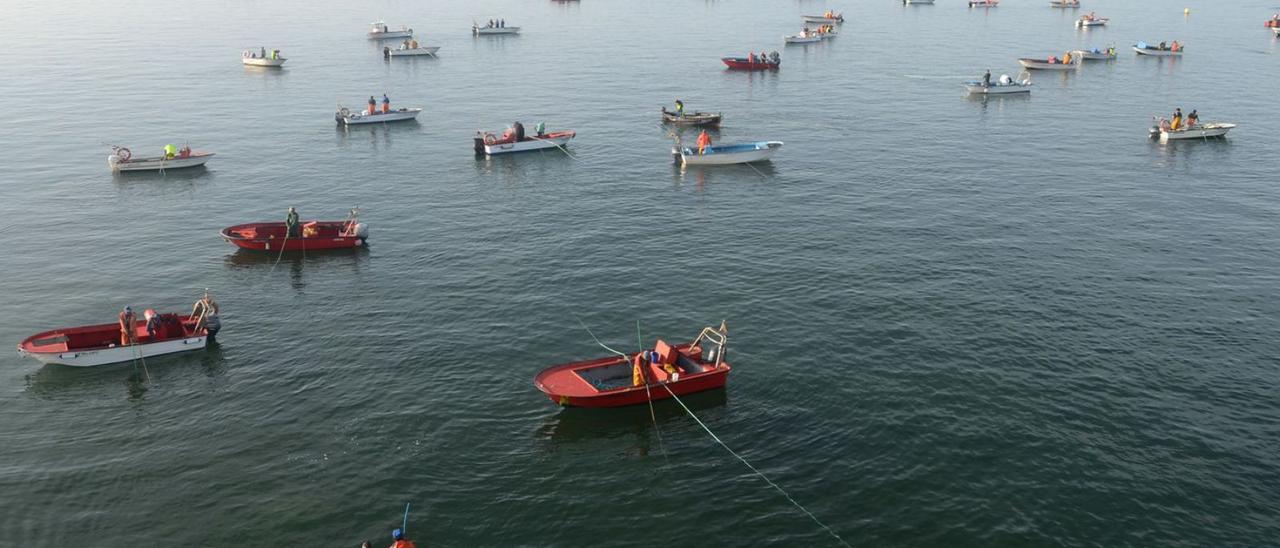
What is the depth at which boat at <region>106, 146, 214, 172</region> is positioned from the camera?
84812mm

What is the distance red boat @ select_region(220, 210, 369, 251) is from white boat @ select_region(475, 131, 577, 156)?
26.1 meters

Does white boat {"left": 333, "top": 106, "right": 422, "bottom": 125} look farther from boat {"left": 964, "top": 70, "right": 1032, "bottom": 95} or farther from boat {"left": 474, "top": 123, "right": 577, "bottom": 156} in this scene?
boat {"left": 964, "top": 70, "right": 1032, "bottom": 95}

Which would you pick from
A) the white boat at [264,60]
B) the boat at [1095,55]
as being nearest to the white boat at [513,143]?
the white boat at [264,60]

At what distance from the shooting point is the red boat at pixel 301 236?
212 ft

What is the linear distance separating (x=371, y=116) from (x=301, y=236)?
140 ft

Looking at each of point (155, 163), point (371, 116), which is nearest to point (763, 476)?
point (155, 163)

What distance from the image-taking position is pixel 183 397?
150 feet

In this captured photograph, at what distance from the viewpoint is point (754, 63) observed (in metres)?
138

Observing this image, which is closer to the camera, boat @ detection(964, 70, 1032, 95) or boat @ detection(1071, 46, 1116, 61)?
boat @ detection(964, 70, 1032, 95)

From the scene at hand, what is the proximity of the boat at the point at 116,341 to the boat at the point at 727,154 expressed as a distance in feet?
153

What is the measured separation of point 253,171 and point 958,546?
239 ft

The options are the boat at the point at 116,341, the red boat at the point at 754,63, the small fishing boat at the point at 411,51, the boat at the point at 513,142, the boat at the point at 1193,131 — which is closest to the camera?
the boat at the point at 116,341

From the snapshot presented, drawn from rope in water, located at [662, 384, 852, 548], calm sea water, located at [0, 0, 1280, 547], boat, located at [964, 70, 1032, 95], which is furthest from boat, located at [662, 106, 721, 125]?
rope in water, located at [662, 384, 852, 548]

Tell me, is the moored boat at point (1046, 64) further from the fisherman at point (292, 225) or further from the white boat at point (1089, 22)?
the fisherman at point (292, 225)
